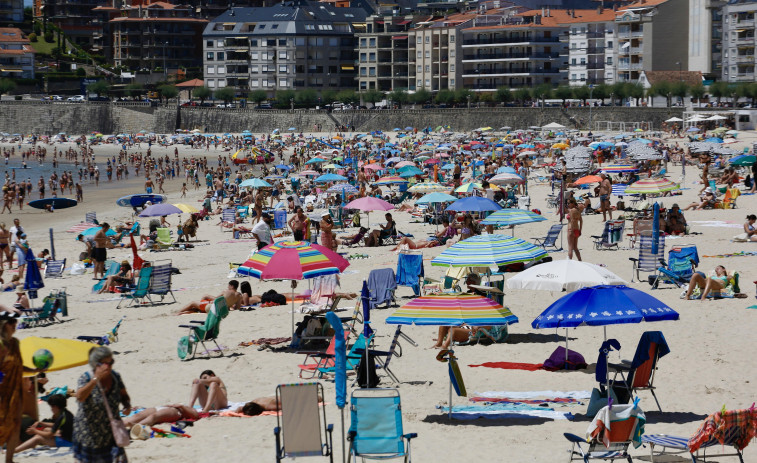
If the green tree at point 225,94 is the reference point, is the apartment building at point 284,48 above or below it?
above

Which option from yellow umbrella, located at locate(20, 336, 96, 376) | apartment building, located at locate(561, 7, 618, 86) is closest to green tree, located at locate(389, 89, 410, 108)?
apartment building, located at locate(561, 7, 618, 86)

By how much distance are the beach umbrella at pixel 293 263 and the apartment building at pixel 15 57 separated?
323 feet

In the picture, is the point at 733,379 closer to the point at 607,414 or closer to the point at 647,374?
the point at 647,374

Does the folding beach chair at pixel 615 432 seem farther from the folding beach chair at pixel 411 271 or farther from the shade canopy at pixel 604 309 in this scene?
the folding beach chair at pixel 411 271

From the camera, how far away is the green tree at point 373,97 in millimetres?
86312

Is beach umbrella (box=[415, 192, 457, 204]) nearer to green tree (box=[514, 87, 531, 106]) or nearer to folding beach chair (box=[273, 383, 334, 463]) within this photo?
folding beach chair (box=[273, 383, 334, 463])

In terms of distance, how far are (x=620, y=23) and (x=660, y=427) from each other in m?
74.3

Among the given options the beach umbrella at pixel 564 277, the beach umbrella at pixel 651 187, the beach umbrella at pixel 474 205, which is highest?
the beach umbrella at pixel 651 187

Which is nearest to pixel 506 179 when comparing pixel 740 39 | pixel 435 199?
pixel 435 199

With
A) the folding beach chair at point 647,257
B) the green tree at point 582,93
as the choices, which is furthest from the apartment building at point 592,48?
the folding beach chair at point 647,257

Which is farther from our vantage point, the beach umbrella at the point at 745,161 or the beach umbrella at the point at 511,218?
the beach umbrella at the point at 745,161

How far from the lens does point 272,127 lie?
86000 millimetres

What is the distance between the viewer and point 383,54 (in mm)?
93562

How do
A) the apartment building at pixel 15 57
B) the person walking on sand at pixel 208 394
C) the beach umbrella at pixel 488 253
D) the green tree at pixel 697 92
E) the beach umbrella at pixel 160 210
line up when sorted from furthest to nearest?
the apartment building at pixel 15 57 < the green tree at pixel 697 92 < the beach umbrella at pixel 160 210 < the beach umbrella at pixel 488 253 < the person walking on sand at pixel 208 394
